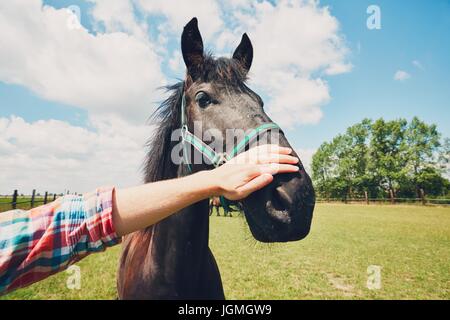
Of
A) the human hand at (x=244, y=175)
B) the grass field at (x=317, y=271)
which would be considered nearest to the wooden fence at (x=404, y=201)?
the grass field at (x=317, y=271)

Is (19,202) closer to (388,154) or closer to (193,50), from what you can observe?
(193,50)

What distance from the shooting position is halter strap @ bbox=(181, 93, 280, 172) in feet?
6.19

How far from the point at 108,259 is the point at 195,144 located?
8902mm

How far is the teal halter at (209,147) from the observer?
189 centimetres

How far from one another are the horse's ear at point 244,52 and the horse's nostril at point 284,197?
6.68 feet

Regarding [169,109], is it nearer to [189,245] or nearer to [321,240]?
[189,245]

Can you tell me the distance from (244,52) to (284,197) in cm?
224

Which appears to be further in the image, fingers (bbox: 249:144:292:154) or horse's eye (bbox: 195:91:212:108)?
horse's eye (bbox: 195:91:212:108)

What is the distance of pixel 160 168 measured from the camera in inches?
107

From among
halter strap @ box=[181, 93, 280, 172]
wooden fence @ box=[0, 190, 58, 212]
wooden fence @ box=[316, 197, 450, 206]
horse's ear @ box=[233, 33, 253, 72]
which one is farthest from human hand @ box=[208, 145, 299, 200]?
wooden fence @ box=[316, 197, 450, 206]

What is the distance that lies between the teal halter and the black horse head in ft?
0.27

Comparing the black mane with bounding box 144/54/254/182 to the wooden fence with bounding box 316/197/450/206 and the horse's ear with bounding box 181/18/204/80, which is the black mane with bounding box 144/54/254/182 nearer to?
the horse's ear with bounding box 181/18/204/80

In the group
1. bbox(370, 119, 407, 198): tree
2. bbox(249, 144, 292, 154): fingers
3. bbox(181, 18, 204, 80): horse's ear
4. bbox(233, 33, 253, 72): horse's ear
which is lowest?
bbox(249, 144, 292, 154): fingers

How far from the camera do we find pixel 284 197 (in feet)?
4.89
